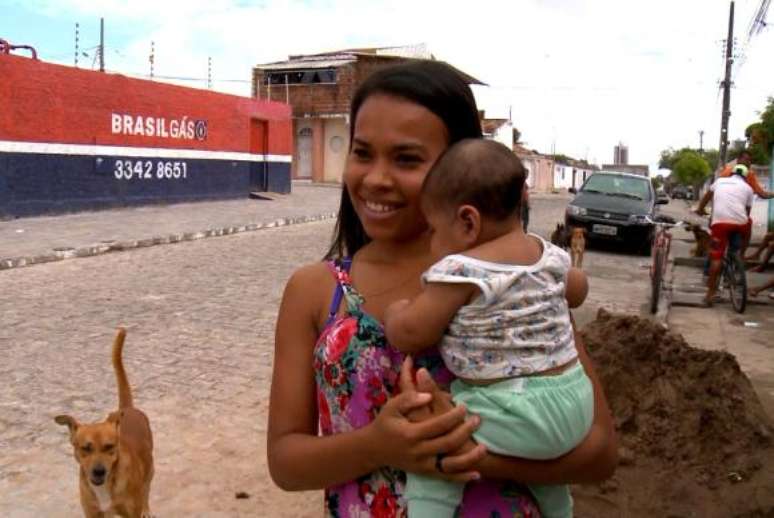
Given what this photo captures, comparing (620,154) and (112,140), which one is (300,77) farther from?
(620,154)

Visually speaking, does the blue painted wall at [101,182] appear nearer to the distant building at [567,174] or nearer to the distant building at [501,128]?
the distant building at [501,128]

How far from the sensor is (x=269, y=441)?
5.26ft

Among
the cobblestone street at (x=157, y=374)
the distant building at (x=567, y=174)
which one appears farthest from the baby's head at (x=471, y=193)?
the distant building at (x=567, y=174)

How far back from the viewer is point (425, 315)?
1.42 meters

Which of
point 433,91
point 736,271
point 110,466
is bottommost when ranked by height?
point 110,466

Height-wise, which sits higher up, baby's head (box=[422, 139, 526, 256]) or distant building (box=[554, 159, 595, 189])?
distant building (box=[554, 159, 595, 189])

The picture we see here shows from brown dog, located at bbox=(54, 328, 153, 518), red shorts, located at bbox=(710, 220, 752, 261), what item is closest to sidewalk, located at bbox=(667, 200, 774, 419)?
red shorts, located at bbox=(710, 220, 752, 261)

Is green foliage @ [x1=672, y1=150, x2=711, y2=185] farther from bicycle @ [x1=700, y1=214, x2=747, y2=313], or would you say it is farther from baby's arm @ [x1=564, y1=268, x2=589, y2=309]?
baby's arm @ [x1=564, y1=268, x2=589, y2=309]

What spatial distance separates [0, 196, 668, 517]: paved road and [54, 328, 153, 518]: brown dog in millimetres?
440

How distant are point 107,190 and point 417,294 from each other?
18.3m

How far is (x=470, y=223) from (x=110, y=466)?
2.26 meters

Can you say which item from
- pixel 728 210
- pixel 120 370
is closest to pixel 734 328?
pixel 728 210

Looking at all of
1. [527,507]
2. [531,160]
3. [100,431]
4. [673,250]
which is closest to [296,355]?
[527,507]

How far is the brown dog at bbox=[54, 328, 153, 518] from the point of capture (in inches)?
122
